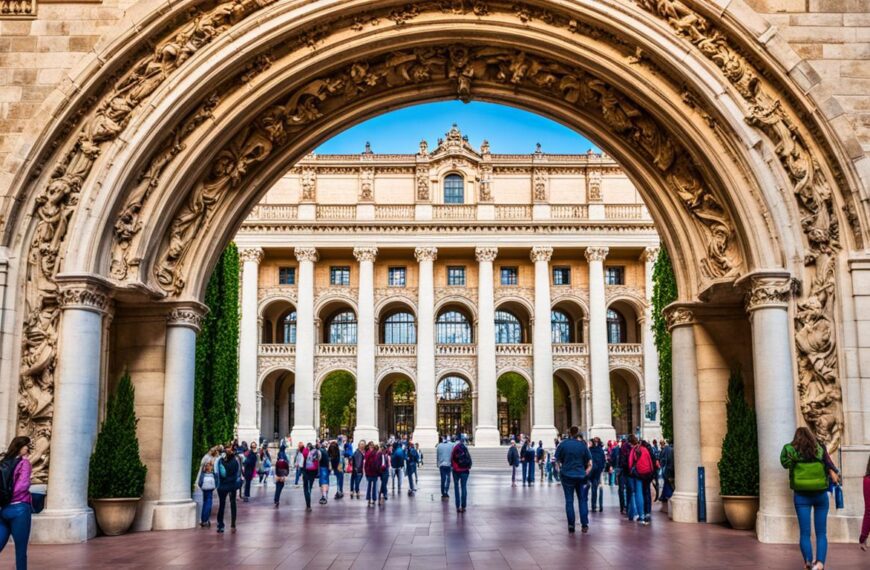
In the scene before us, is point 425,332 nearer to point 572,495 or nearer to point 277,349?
point 277,349

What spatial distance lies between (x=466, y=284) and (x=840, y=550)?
41713 millimetres

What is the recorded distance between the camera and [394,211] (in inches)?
2016

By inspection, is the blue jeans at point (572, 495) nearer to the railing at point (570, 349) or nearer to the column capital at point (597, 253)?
Answer: the column capital at point (597, 253)

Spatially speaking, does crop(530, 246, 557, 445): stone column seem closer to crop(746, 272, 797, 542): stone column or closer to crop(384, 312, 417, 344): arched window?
crop(384, 312, 417, 344): arched window

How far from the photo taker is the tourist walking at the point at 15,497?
8.04m

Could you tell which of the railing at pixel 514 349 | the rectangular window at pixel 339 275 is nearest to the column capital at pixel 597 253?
the railing at pixel 514 349

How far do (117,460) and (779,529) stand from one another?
29.9ft

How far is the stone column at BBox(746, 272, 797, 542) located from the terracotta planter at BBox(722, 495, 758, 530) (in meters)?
0.77

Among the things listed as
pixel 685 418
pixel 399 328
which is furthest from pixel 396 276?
pixel 685 418

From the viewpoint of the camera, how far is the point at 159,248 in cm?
1388

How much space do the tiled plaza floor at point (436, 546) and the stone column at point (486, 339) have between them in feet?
108

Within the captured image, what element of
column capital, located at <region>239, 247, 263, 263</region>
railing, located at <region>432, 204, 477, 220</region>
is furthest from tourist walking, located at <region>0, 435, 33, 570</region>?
railing, located at <region>432, 204, 477, 220</region>

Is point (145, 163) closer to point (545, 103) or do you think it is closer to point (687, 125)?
point (545, 103)

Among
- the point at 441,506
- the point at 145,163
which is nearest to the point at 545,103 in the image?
the point at 145,163
